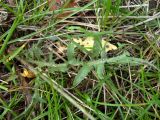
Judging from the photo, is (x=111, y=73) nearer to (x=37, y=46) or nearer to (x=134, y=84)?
(x=134, y=84)

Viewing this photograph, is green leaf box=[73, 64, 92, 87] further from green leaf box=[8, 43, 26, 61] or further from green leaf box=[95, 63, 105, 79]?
green leaf box=[8, 43, 26, 61]

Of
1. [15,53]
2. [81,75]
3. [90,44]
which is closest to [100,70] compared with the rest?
[81,75]

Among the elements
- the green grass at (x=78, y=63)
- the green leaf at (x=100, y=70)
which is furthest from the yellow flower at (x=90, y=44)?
the green leaf at (x=100, y=70)

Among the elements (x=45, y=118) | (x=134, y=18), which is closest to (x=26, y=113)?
(x=45, y=118)

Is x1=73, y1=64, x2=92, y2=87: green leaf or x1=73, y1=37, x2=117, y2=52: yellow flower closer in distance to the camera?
x1=73, y1=64, x2=92, y2=87: green leaf

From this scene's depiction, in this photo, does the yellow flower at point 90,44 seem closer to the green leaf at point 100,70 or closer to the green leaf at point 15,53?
the green leaf at point 100,70

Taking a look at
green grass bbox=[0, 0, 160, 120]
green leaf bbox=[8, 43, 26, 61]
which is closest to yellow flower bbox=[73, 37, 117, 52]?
green grass bbox=[0, 0, 160, 120]

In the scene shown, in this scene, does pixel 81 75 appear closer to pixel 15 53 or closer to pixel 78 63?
pixel 78 63

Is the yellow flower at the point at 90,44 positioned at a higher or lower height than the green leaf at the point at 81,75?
higher
